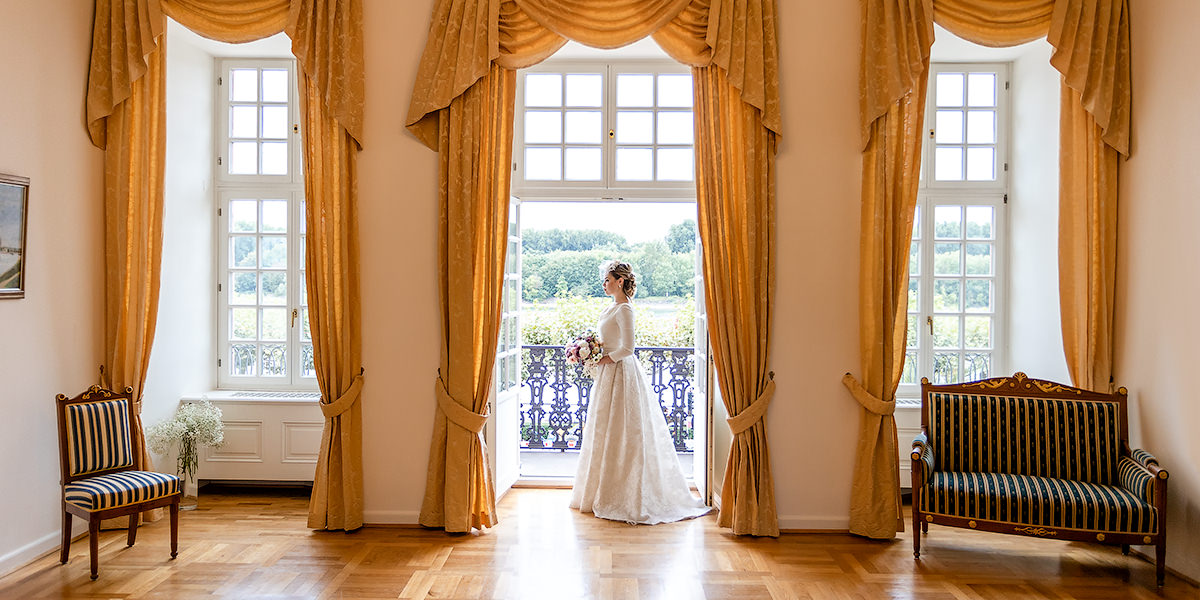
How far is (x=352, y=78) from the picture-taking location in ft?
15.9

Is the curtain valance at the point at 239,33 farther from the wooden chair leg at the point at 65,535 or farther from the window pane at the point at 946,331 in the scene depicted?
the window pane at the point at 946,331

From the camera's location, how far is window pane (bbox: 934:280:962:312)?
589 centimetres

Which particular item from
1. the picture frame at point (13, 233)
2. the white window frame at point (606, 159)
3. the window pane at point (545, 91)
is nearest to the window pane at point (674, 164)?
the white window frame at point (606, 159)

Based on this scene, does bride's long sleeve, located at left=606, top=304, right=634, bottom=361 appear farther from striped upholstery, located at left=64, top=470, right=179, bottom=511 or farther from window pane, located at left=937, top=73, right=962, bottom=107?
window pane, located at left=937, top=73, right=962, bottom=107

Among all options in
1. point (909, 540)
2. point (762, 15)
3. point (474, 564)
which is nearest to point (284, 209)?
point (474, 564)

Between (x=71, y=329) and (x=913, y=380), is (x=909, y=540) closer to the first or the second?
(x=913, y=380)

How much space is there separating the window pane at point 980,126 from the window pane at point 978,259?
82 centimetres

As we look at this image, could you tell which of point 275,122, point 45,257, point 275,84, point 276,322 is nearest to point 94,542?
point 45,257

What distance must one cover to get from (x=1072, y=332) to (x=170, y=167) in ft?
20.7

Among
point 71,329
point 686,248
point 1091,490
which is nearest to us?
point 1091,490

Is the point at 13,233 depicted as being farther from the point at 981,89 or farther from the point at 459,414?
the point at 981,89

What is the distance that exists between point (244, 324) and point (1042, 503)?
5.72 m

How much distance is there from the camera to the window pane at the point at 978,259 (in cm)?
590

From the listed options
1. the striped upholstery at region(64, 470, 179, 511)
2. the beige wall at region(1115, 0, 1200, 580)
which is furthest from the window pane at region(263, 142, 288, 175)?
the beige wall at region(1115, 0, 1200, 580)
